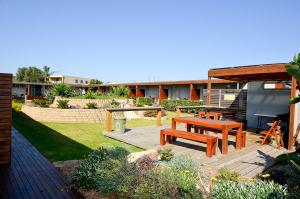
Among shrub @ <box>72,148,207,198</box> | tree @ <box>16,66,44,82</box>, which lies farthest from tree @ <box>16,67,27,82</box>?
shrub @ <box>72,148,207,198</box>

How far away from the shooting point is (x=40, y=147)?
6730mm

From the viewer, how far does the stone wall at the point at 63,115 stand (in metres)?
12.9

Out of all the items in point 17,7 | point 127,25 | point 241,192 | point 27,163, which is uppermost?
point 127,25

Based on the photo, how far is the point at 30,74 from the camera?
62.3 meters

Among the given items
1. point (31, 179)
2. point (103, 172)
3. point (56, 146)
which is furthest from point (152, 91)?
point (103, 172)

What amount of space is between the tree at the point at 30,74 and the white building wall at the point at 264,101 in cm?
5888

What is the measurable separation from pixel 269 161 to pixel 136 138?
4.37 m

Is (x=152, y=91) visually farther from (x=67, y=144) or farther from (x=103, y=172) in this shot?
(x=103, y=172)

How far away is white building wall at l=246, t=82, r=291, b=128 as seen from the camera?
1000 cm

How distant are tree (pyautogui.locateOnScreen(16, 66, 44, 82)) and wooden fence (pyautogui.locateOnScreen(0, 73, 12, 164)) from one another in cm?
6004

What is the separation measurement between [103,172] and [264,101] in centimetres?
943

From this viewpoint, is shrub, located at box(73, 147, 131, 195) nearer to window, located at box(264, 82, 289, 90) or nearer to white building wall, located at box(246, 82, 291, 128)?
white building wall, located at box(246, 82, 291, 128)

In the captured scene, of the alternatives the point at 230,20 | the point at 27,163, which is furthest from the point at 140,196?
the point at 230,20

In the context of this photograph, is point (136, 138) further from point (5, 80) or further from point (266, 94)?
point (266, 94)
